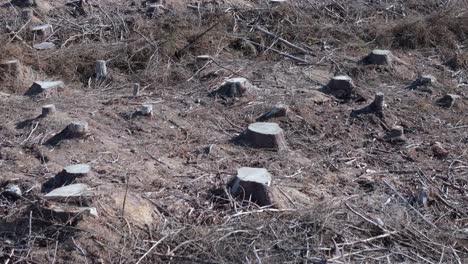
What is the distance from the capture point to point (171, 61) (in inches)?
267

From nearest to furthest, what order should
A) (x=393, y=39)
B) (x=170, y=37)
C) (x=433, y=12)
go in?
(x=170, y=37) → (x=393, y=39) → (x=433, y=12)

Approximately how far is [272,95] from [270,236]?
2.16 m

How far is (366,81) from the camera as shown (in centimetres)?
657

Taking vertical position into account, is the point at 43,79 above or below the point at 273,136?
below

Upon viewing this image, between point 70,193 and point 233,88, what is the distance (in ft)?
6.96

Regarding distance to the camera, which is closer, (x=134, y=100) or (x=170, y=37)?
(x=134, y=100)

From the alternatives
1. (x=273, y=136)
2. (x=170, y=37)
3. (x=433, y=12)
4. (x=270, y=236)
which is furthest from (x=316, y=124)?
(x=433, y=12)

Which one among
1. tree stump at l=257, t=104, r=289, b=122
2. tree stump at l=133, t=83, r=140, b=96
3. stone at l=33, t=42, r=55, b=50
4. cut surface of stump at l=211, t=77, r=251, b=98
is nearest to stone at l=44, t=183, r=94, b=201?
tree stump at l=257, t=104, r=289, b=122

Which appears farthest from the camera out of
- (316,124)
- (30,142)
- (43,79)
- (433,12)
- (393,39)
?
(433,12)

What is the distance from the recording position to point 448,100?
6.11 m

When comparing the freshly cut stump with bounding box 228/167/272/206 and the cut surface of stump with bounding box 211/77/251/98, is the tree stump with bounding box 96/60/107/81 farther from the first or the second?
the freshly cut stump with bounding box 228/167/272/206

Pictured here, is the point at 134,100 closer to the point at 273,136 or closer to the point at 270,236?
the point at 273,136

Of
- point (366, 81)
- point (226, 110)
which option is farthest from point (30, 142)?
point (366, 81)

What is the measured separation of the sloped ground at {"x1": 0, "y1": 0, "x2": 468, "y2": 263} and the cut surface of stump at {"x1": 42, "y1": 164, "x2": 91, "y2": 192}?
0.05 m
